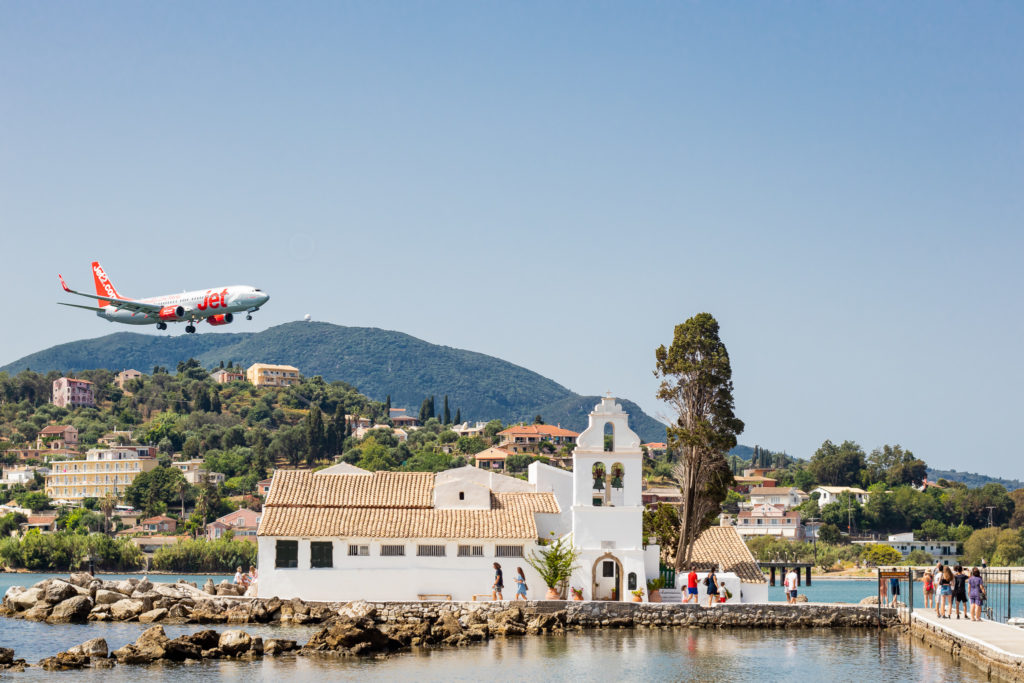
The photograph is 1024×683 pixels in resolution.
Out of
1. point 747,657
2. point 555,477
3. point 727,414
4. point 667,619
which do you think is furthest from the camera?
point 555,477

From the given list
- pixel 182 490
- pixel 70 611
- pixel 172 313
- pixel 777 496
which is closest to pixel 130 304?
pixel 172 313

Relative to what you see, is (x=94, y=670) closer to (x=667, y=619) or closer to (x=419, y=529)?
(x=419, y=529)

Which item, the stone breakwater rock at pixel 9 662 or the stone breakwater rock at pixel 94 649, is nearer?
the stone breakwater rock at pixel 9 662

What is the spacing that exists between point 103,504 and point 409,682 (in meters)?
129

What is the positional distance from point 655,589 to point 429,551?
7.55 metres

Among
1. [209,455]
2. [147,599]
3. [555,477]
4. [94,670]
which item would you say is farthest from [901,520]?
[94,670]

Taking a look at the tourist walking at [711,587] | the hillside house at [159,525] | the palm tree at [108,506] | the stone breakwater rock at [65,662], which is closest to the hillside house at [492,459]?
the hillside house at [159,525]

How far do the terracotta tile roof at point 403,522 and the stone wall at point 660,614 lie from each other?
271cm

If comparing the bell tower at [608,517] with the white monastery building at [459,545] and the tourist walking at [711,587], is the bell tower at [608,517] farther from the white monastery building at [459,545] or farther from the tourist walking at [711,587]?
the tourist walking at [711,587]

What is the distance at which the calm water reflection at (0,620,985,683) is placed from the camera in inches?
1176

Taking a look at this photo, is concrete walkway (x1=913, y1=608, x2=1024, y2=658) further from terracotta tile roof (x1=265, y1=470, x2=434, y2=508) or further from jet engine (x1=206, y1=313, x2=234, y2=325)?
jet engine (x1=206, y1=313, x2=234, y2=325)

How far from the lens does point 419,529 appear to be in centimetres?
4244

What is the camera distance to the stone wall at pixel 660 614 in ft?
128

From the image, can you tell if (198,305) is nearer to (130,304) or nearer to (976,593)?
(130,304)
